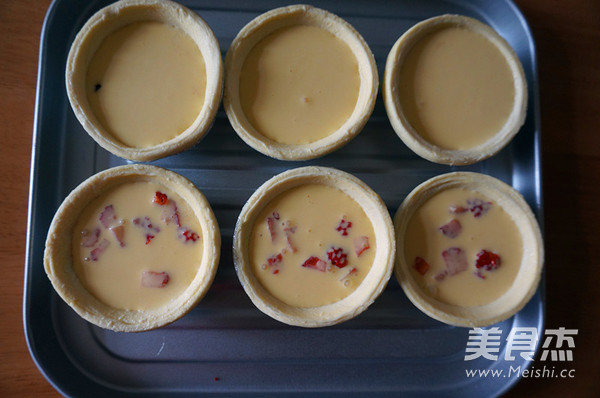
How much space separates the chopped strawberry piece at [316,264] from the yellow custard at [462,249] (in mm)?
306

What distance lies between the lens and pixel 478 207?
138 centimetres

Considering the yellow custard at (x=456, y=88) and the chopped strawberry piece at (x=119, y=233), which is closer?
the chopped strawberry piece at (x=119, y=233)

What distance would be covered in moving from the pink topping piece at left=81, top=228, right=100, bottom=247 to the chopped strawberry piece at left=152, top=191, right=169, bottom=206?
0.22 metres

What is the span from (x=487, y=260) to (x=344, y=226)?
53cm

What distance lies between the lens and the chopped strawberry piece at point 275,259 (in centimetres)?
130

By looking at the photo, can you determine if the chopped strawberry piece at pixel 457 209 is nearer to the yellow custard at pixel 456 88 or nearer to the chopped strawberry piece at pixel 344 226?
the yellow custard at pixel 456 88

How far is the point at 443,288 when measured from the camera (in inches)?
53.4

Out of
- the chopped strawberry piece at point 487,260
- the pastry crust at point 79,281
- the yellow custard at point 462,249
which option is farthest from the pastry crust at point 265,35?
the chopped strawberry piece at point 487,260

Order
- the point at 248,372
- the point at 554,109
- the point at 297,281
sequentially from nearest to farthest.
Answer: the point at 297,281 < the point at 248,372 < the point at 554,109

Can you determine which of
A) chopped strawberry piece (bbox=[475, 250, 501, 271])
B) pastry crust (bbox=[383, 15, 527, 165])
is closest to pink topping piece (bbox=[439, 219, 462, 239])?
chopped strawberry piece (bbox=[475, 250, 501, 271])

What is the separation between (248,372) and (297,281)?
1.38 ft

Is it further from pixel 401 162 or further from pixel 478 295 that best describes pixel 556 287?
pixel 401 162

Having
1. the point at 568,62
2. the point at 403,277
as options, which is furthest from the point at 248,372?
the point at 568,62

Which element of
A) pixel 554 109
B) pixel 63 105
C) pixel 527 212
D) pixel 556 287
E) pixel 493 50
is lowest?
pixel 556 287
